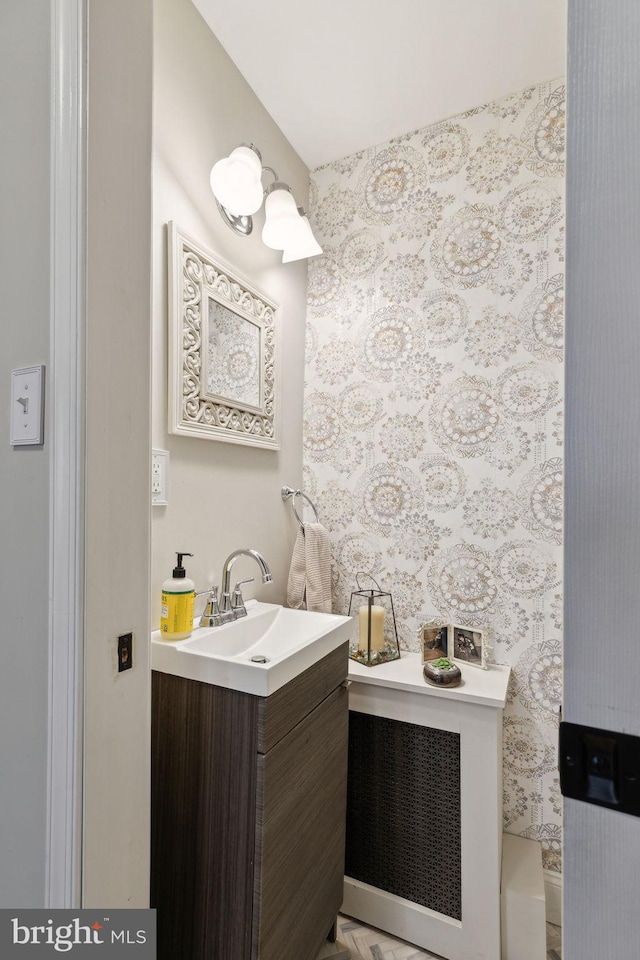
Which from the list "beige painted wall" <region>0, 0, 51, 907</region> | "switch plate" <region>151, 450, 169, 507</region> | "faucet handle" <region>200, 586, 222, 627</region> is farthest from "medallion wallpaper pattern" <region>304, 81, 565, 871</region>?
"beige painted wall" <region>0, 0, 51, 907</region>

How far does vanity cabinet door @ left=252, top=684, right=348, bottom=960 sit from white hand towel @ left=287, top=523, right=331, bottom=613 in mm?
430

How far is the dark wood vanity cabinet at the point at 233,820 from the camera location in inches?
36.3

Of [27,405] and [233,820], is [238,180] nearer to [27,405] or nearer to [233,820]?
[27,405]

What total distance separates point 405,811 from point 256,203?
1.88 metres

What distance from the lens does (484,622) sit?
1.56 meters

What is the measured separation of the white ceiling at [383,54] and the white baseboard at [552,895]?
2.49 meters

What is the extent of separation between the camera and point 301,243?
158 cm

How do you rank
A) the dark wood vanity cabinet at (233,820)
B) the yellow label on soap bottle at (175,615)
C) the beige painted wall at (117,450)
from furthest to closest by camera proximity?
the yellow label on soap bottle at (175,615), the dark wood vanity cabinet at (233,820), the beige painted wall at (117,450)

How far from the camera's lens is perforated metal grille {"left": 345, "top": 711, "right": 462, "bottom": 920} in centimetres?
132

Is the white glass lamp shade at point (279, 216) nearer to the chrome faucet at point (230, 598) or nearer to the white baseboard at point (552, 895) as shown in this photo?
the chrome faucet at point (230, 598)

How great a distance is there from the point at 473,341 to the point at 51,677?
1515mm

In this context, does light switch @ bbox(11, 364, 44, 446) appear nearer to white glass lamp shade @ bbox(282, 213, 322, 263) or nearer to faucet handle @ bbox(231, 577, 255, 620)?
faucet handle @ bbox(231, 577, 255, 620)

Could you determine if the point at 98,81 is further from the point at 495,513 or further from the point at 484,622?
the point at 484,622

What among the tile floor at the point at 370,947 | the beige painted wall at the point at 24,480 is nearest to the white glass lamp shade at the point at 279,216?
the beige painted wall at the point at 24,480
